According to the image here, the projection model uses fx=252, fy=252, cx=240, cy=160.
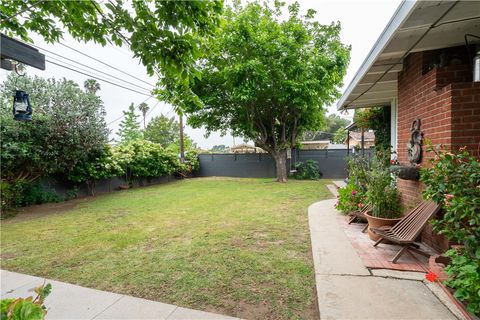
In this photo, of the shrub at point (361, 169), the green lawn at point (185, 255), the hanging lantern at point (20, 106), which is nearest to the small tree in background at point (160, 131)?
the green lawn at point (185, 255)

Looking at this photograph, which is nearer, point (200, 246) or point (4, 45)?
point (4, 45)

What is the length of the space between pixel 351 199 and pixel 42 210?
25.4ft

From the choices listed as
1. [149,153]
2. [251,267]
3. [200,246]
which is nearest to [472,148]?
[251,267]

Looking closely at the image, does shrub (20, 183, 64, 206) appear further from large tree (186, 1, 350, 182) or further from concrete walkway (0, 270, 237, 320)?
A: concrete walkway (0, 270, 237, 320)

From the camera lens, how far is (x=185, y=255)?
338 cm

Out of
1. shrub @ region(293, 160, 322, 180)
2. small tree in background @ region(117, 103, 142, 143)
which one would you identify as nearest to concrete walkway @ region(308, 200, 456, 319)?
shrub @ region(293, 160, 322, 180)

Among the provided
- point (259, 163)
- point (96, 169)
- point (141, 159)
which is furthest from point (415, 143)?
point (259, 163)

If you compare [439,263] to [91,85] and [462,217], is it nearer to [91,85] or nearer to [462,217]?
[462,217]

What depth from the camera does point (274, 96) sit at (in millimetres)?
11008

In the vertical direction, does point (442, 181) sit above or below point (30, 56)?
below

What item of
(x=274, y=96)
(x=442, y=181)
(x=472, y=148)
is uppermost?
(x=274, y=96)

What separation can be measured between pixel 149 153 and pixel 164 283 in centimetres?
961

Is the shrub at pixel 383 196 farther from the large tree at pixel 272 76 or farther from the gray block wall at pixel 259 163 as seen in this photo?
the gray block wall at pixel 259 163

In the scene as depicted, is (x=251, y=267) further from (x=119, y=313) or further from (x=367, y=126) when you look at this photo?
(x=367, y=126)
